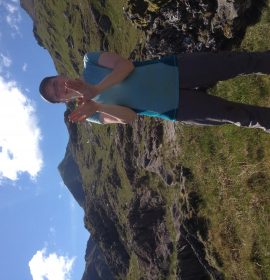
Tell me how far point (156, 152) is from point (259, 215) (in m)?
19.8

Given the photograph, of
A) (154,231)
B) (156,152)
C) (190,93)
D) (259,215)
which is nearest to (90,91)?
(190,93)

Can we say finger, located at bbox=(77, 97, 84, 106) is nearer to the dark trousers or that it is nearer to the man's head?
the man's head

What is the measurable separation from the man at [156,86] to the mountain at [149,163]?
25.1 feet

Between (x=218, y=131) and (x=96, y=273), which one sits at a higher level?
(x=96, y=273)

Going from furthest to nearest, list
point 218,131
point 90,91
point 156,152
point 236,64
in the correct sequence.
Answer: point 156,152 → point 218,131 → point 236,64 → point 90,91

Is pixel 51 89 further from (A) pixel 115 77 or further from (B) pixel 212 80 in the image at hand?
(B) pixel 212 80

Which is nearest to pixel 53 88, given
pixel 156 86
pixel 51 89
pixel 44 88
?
pixel 51 89

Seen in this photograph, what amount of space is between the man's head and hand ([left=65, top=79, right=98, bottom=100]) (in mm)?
215

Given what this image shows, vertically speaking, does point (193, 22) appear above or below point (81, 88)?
above

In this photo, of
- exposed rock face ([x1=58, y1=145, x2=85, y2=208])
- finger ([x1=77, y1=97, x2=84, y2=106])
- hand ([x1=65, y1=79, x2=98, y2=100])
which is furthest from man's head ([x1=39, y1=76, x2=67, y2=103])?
exposed rock face ([x1=58, y1=145, x2=85, y2=208])

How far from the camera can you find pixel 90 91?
8.53 metres

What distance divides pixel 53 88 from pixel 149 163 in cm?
2951

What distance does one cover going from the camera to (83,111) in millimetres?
8406

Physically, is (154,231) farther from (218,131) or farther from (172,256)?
(218,131)
